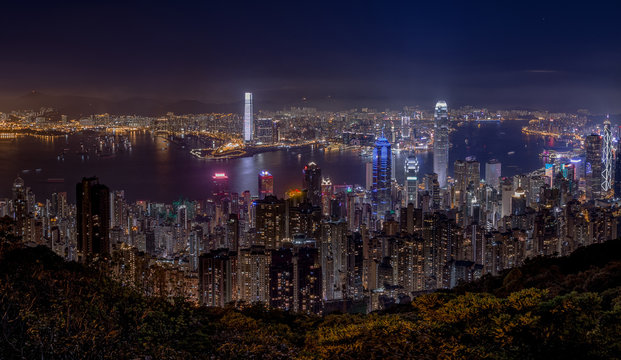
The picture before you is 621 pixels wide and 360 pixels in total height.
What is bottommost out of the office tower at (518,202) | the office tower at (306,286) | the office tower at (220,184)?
the office tower at (306,286)

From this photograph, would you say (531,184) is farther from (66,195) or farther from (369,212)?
(66,195)

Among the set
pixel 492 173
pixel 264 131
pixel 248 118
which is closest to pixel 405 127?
pixel 492 173

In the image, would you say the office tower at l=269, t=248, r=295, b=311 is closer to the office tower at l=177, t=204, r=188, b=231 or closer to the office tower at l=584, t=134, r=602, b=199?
the office tower at l=177, t=204, r=188, b=231

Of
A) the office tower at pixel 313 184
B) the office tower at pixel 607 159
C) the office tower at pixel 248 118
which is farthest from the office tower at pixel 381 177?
the office tower at pixel 607 159

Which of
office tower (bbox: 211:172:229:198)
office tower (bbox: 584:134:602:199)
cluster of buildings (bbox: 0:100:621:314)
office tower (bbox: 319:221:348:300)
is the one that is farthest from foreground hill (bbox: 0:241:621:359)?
office tower (bbox: 584:134:602:199)

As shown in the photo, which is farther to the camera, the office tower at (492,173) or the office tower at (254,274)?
the office tower at (492,173)

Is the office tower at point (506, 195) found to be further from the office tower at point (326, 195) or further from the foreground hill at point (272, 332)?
the foreground hill at point (272, 332)
